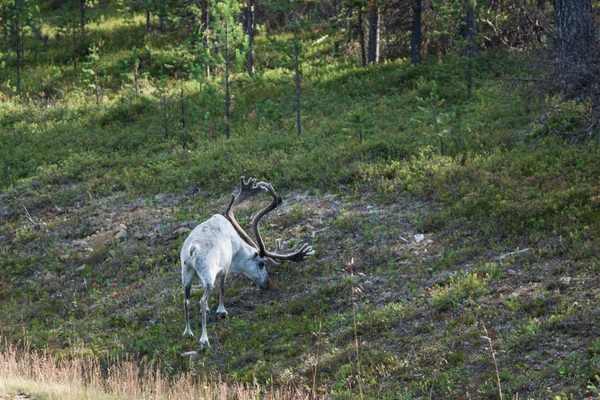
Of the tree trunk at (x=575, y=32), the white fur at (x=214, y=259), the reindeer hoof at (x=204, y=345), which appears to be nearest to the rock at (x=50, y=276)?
the white fur at (x=214, y=259)

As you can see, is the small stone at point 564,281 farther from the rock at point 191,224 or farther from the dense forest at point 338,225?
the rock at point 191,224

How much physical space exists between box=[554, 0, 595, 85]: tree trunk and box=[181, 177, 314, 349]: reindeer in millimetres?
6938

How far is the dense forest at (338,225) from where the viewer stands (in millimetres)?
9602

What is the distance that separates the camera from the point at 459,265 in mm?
12148

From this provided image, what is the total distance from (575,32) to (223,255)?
10.5 meters

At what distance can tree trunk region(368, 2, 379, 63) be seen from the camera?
96.6 feet

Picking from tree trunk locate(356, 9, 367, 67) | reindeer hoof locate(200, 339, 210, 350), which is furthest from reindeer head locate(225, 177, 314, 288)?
tree trunk locate(356, 9, 367, 67)

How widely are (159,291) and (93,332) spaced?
154 cm

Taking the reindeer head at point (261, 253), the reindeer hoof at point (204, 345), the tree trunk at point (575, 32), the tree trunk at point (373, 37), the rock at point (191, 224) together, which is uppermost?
the tree trunk at point (575, 32)

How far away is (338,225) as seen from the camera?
14.8 metres

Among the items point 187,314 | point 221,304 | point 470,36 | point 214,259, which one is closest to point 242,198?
point 214,259

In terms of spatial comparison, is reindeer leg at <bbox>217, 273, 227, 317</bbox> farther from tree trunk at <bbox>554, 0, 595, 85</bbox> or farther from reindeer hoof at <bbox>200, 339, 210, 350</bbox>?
tree trunk at <bbox>554, 0, 595, 85</bbox>

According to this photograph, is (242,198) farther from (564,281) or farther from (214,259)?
(564,281)

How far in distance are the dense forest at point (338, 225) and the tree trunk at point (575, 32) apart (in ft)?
0.18
